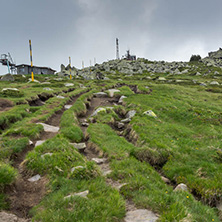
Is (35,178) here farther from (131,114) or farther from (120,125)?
(131,114)

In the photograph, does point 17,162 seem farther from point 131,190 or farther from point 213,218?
point 213,218

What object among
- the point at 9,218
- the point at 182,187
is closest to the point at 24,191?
the point at 9,218

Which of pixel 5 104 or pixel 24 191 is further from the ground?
pixel 5 104

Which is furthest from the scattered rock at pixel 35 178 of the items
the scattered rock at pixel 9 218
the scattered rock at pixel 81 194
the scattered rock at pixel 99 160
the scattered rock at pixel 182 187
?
the scattered rock at pixel 182 187

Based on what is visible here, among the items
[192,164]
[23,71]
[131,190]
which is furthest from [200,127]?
[23,71]

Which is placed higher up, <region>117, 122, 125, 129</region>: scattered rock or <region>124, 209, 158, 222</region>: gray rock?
<region>117, 122, 125, 129</region>: scattered rock

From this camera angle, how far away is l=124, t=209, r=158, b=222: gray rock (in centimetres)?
465

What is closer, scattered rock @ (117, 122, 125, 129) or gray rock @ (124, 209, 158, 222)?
gray rock @ (124, 209, 158, 222)

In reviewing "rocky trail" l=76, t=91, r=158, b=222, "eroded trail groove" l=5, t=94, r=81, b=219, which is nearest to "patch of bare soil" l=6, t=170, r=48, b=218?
"eroded trail groove" l=5, t=94, r=81, b=219

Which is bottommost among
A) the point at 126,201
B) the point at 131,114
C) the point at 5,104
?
the point at 126,201

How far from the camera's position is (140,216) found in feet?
15.8

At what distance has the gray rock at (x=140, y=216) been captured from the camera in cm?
465

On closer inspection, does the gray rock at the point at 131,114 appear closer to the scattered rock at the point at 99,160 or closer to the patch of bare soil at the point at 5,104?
the scattered rock at the point at 99,160

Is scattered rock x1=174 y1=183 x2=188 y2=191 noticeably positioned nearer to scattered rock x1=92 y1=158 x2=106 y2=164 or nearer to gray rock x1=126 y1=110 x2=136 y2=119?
scattered rock x1=92 y1=158 x2=106 y2=164
